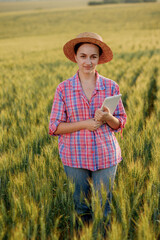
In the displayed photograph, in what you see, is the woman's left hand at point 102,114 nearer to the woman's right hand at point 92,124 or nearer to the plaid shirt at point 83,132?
the woman's right hand at point 92,124

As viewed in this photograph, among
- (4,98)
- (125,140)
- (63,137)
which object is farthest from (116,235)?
(4,98)

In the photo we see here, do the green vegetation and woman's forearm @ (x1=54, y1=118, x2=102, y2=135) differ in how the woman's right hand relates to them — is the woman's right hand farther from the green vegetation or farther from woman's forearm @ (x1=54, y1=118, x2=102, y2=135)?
the green vegetation

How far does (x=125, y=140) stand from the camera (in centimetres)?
220

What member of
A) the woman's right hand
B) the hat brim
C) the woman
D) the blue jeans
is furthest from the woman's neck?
the blue jeans

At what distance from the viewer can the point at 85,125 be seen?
142 centimetres

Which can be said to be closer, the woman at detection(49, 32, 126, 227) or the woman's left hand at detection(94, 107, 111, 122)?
the woman's left hand at detection(94, 107, 111, 122)

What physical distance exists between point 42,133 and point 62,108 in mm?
1023

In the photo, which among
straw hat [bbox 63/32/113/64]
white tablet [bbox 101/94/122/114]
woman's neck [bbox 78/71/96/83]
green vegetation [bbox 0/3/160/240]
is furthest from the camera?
woman's neck [bbox 78/71/96/83]

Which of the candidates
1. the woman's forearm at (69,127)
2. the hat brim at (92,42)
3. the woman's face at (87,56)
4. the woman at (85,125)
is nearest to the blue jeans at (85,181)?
the woman at (85,125)

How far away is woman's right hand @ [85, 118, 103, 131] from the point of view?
4.57 ft

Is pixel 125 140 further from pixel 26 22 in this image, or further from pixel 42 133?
pixel 26 22

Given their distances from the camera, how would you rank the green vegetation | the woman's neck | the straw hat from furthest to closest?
the woman's neck
the straw hat
the green vegetation

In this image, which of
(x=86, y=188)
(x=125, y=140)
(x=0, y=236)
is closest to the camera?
(x=0, y=236)

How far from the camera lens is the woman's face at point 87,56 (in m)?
1.45
